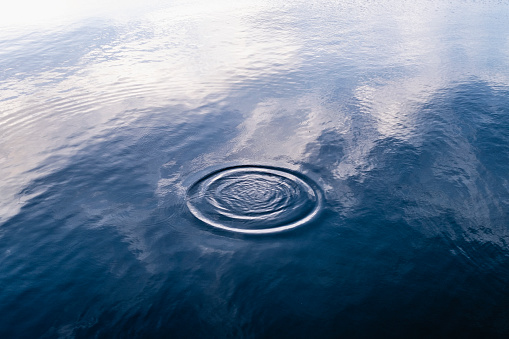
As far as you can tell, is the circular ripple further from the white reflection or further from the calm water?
the white reflection

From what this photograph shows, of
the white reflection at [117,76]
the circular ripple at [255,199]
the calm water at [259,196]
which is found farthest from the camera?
the white reflection at [117,76]

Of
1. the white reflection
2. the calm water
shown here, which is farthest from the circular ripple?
the white reflection

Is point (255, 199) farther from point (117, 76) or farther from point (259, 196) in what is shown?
point (117, 76)

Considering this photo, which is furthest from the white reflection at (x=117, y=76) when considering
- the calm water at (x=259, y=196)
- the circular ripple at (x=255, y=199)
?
the circular ripple at (x=255, y=199)

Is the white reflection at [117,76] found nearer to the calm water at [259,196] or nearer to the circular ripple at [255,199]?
the calm water at [259,196]

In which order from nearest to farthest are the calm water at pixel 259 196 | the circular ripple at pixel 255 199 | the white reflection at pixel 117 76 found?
the calm water at pixel 259 196 < the circular ripple at pixel 255 199 < the white reflection at pixel 117 76

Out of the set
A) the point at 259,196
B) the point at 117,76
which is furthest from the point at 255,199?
the point at 117,76

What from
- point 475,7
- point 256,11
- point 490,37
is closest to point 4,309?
point 490,37
